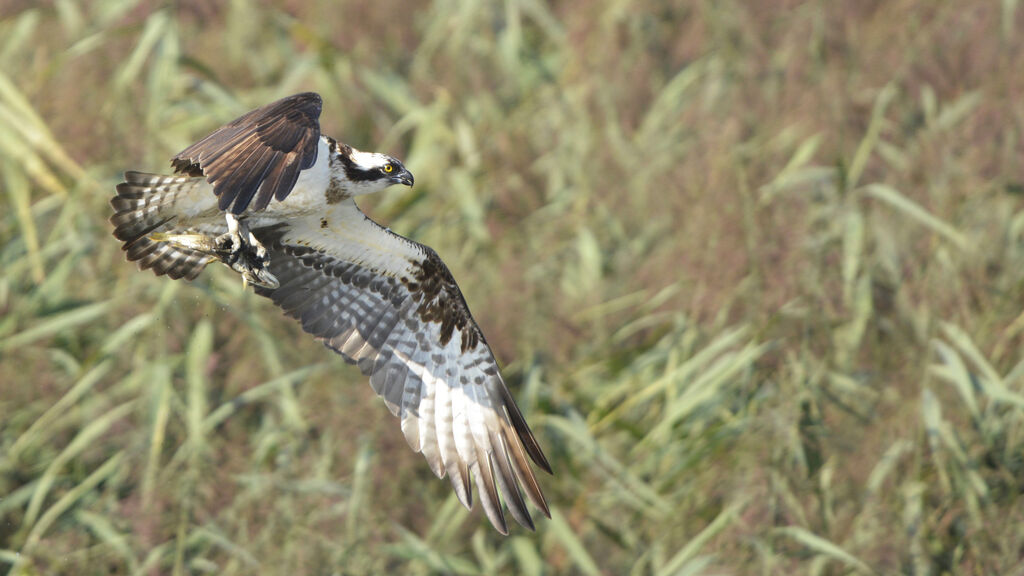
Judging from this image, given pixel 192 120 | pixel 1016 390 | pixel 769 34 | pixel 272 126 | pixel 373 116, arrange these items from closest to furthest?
pixel 272 126 < pixel 1016 390 < pixel 192 120 < pixel 373 116 < pixel 769 34

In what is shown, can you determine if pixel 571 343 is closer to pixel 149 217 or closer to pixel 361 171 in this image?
pixel 361 171

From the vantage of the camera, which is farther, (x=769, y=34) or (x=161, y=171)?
(x=769, y=34)

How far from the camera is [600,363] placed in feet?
23.9

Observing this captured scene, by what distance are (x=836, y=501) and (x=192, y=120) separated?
3999 millimetres

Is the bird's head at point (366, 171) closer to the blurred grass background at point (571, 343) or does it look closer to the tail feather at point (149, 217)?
the tail feather at point (149, 217)

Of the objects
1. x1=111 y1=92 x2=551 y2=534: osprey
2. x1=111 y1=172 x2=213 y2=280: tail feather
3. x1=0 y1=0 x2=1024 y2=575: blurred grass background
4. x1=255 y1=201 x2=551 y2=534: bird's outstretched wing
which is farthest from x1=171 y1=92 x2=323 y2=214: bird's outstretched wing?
x1=0 y1=0 x2=1024 y2=575: blurred grass background

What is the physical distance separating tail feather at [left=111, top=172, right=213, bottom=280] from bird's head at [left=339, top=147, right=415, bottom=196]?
602mm

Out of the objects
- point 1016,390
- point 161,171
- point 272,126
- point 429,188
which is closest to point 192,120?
point 161,171

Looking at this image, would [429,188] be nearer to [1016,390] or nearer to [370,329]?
[370,329]

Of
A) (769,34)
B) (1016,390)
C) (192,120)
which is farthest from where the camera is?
(769,34)

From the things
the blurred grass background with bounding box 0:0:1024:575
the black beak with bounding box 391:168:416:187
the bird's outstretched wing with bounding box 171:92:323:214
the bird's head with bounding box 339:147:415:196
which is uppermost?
the bird's outstretched wing with bounding box 171:92:323:214

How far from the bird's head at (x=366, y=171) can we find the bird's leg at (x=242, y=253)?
0.45 metres

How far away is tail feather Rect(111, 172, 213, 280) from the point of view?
18.5ft

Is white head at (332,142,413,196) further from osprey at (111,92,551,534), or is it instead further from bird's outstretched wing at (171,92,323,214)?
bird's outstretched wing at (171,92,323,214)
